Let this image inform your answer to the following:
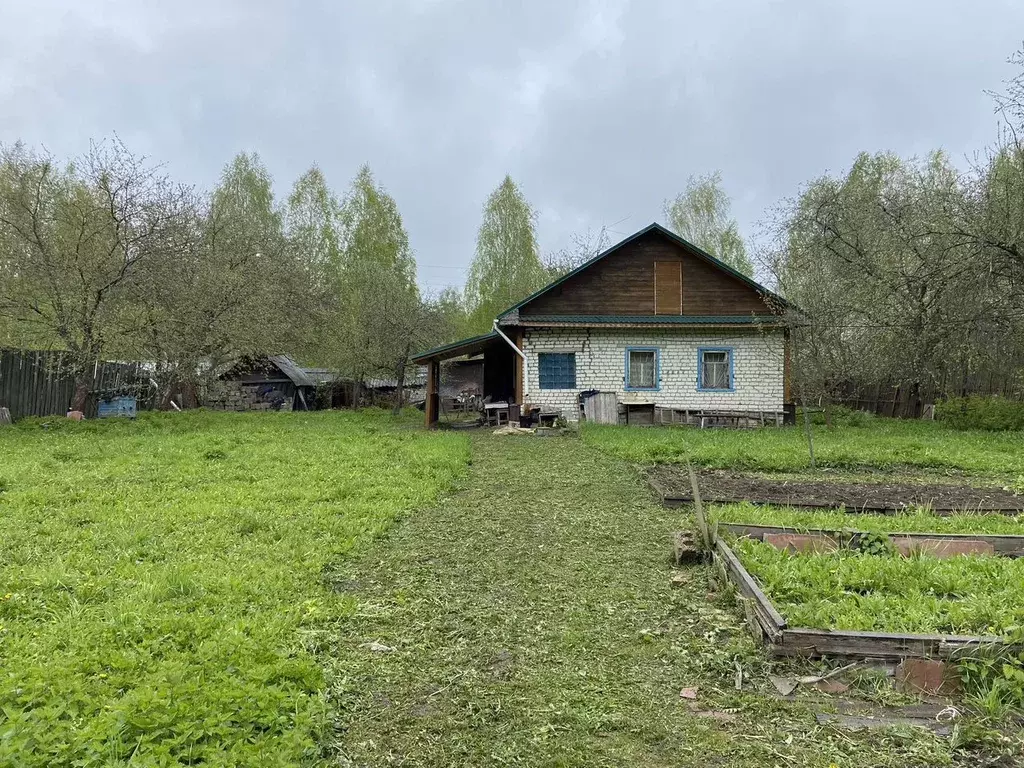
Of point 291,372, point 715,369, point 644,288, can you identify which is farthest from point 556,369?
point 291,372

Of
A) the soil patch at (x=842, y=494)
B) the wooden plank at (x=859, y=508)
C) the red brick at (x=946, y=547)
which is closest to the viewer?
the red brick at (x=946, y=547)

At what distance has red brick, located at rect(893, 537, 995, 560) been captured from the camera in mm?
5051

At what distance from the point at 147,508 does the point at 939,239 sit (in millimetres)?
16077

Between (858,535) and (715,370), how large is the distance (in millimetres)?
13913

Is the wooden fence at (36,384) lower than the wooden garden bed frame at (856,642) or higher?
higher

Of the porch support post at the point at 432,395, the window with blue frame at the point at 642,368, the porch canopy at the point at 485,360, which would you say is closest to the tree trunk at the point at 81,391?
the porch canopy at the point at 485,360

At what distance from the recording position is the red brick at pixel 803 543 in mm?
5195

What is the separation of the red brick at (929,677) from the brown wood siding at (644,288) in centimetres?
1560

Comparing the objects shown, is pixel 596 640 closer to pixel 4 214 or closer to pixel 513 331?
pixel 513 331

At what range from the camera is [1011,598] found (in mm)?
3889

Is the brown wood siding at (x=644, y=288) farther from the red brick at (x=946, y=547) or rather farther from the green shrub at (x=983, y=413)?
the red brick at (x=946, y=547)

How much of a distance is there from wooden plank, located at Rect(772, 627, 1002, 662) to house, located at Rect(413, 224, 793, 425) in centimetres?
1491

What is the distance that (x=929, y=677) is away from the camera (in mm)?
3139

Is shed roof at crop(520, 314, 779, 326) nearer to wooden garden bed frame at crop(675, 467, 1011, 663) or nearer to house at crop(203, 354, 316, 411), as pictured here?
wooden garden bed frame at crop(675, 467, 1011, 663)
